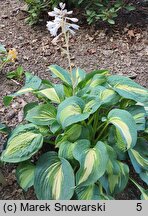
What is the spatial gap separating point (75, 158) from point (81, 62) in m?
1.26

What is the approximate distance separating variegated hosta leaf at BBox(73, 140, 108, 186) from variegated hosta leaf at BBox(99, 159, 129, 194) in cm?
14

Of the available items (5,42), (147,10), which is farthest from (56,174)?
(147,10)

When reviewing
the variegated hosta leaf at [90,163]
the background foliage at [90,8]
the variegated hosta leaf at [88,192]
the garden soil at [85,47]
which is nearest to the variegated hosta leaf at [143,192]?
the variegated hosta leaf at [88,192]

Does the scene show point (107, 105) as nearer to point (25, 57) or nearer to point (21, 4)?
point (25, 57)

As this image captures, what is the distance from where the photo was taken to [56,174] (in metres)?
1.92

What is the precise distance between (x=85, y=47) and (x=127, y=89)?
1.10 metres

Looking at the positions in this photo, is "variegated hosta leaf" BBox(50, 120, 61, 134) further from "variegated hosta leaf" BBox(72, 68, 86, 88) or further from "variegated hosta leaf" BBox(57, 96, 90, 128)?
"variegated hosta leaf" BBox(72, 68, 86, 88)

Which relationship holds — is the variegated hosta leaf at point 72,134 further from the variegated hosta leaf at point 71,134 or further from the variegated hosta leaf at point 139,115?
the variegated hosta leaf at point 139,115

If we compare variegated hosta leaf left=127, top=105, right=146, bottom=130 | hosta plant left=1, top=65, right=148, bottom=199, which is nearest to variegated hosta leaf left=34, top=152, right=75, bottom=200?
hosta plant left=1, top=65, right=148, bottom=199

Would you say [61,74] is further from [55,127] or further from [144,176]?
[144,176]

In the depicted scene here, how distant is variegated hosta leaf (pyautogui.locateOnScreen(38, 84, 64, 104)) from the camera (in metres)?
2.16

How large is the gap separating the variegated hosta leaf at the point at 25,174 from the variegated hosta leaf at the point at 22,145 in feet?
0.33

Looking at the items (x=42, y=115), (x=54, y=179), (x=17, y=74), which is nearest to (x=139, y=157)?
(x=54, y=179)

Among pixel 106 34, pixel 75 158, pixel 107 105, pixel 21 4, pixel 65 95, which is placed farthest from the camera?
pixel 21 4
